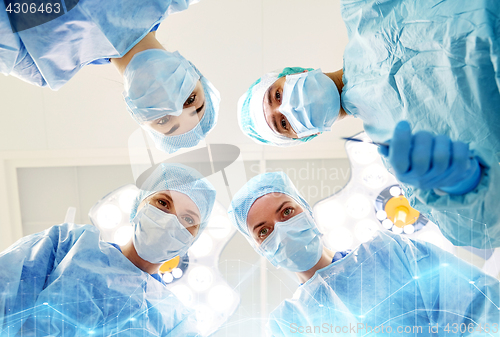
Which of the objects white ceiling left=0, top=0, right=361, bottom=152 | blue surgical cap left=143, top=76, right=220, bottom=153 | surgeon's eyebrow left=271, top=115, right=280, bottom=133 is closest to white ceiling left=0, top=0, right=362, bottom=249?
white ceiling left=0, top=0, right=361, bottom=152

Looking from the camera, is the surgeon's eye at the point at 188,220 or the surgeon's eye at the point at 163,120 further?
the surgeon's eye at the point at 188,220

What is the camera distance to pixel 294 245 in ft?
5.46

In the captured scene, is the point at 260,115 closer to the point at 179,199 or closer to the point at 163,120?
the point at 163,120

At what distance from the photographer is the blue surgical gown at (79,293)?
1.53m

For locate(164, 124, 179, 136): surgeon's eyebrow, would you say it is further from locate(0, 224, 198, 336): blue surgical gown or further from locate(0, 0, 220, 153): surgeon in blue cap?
locate(0, 224, 198, 336): blue surgical gown

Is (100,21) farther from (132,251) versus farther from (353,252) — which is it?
(353,252)

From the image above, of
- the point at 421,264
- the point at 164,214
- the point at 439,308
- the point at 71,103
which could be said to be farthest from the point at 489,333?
the point at 71,103

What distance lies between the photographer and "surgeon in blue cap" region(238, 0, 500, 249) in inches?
36.5

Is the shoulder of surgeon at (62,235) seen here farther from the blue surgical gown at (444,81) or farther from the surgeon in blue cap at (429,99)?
the blue surgical gown at (444,81)

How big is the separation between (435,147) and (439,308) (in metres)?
0.91

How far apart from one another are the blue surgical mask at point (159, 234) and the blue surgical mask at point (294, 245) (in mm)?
437

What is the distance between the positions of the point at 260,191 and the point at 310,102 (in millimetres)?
557

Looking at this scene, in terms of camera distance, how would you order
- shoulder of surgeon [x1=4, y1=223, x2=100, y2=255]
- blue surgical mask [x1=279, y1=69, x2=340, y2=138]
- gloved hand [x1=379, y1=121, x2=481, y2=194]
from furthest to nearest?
shoulder of surgeon [x1=4, y1=223, x2=100, y2=255] → blue surgical mask [x1=279, y1=69, x2=340, y2=138] → gloved hand [x1=379, y1=121, x2=481, y2=194]
